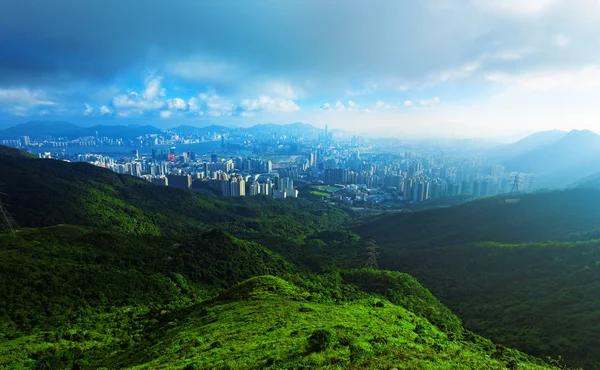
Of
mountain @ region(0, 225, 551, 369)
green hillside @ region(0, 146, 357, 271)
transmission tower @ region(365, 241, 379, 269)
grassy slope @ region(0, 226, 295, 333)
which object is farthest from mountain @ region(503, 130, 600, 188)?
grassy slope @ region(0, 226, 295, 333)

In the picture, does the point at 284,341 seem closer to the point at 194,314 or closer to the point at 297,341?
the point at 297,341

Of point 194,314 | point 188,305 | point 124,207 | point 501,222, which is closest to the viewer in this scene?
point 194,314

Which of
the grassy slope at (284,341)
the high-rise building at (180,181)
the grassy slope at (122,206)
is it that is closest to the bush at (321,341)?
the grassy slope at (284,341)

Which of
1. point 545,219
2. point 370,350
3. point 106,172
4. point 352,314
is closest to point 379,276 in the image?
point 352,314

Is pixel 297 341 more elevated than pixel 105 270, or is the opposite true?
pixel 297 341

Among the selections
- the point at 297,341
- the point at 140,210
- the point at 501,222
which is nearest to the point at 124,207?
the point at 140,210

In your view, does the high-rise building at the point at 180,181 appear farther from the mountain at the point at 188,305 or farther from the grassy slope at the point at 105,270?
the grassy slope at the point at 105,270

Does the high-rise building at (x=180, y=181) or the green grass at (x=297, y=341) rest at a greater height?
the green grass at (x=297, y=341)
